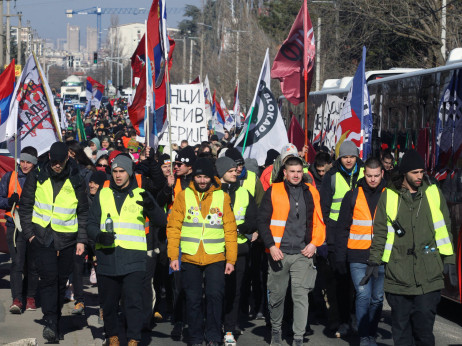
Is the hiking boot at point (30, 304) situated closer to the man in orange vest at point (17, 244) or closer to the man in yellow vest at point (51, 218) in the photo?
the man in orange vest at point (17, 244)

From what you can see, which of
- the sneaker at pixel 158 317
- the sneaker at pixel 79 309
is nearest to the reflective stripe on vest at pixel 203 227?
the sneaker at pixel 158 317

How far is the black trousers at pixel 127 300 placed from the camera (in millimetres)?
8461

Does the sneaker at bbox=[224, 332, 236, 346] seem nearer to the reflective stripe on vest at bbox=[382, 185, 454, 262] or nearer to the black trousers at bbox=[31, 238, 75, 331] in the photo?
the black trousers at bbox=[31, 238, 75, 331]

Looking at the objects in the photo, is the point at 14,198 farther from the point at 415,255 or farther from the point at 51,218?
the point at 415,255

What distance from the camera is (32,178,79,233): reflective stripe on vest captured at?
30.2ft

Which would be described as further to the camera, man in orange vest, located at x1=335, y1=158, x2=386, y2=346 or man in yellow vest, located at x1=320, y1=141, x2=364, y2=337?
man in yellow vest, located at x1=320, y1=141, x2=364, y2=337

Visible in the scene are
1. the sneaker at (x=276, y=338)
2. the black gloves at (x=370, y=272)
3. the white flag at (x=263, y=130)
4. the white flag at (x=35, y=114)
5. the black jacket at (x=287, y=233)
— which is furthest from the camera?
the white flag at (x=263, y=130)

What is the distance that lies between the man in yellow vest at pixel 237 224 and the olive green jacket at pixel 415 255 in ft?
6.87

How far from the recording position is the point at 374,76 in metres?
17.4

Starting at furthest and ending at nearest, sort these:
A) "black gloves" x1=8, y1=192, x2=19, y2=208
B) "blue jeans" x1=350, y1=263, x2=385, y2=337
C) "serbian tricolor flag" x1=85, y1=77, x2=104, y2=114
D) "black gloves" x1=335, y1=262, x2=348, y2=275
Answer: "serbian tricolor flag" x1=85, y1=77, x2=104, y2=114 → "black gloves" x1=8, y1=192, x2=19, y2=208 → "black gloves" x1=335, y1=262, x2=348, y2=275 → "blue jeans" x1=350, y1=263, x2=385, y2=337

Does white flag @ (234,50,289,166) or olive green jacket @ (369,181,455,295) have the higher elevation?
white flag @ (234,50,289,166)

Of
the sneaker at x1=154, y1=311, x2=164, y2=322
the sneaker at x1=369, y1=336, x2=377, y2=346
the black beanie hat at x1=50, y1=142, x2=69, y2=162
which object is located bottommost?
the sneaker at x1=154, y1=311, x2=164, y2=322

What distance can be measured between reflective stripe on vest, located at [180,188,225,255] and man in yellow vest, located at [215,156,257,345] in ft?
2.47

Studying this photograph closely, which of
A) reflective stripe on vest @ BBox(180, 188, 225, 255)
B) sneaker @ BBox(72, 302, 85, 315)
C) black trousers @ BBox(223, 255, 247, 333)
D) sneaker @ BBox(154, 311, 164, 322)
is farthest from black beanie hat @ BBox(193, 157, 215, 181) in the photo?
sneaker @ BBox(72, 302, 85, 315)
